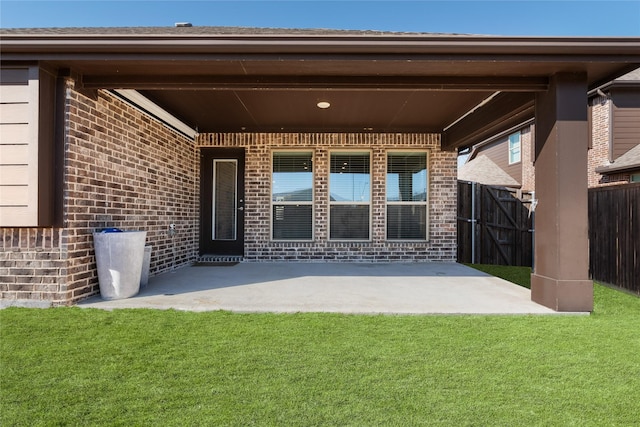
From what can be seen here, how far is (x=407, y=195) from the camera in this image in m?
7.37

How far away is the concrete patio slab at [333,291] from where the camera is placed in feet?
12.3

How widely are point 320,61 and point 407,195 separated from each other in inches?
174

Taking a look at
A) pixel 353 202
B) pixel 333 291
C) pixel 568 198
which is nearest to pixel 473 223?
pixel 353 202

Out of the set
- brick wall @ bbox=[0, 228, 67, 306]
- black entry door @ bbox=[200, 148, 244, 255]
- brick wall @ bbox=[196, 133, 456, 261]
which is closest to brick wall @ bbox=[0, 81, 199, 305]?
brick wall @ bbox=[0, 228, 67, 306]

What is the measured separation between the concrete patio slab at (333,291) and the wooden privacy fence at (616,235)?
1695 mm

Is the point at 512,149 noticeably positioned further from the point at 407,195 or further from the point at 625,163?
the point at 407,195

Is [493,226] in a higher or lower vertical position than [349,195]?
lower

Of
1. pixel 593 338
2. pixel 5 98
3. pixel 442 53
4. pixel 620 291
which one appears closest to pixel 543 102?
pixel 442 53

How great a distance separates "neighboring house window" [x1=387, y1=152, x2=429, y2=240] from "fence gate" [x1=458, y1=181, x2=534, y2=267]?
1.24m

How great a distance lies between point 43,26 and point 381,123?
5647 mm

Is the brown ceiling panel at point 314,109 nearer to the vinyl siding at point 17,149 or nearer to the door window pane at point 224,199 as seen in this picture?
the door window pane at point 224,199

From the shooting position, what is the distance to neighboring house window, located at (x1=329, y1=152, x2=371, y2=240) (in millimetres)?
7332

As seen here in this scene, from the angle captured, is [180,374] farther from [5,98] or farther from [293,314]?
[5,98]

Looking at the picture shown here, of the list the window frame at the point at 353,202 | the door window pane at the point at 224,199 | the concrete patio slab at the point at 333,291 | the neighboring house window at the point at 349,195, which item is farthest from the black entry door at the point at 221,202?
the neighboring house window at the point at 349,195
